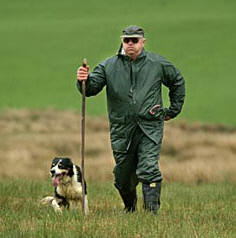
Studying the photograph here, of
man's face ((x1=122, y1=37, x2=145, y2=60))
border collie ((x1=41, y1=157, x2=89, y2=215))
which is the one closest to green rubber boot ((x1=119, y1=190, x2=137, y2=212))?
border collie ((x1=41, y1=157, x2=89, y2=215))

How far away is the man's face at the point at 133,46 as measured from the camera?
8898mm

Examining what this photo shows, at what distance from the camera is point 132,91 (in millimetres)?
8891

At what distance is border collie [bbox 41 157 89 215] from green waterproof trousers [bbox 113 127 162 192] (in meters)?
1.24

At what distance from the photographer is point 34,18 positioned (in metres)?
46.3

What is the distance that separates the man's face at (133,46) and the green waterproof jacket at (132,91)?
54mm

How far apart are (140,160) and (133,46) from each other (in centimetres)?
122

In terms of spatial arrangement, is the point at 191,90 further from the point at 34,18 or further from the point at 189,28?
the point at 34,18

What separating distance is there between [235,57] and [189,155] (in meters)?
19.3

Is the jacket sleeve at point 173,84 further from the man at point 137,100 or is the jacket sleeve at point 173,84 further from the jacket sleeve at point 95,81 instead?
the jacket sleeve at point 95,81

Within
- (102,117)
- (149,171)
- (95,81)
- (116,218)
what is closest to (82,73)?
(95,81)

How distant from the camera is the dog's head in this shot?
10.3 m

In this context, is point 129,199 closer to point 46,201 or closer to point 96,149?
point 46,201

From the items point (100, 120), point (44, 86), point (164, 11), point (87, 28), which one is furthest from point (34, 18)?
point (100, 120)

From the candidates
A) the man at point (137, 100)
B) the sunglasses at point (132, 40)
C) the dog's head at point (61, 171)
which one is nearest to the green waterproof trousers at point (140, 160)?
the man at point (137, 100)
